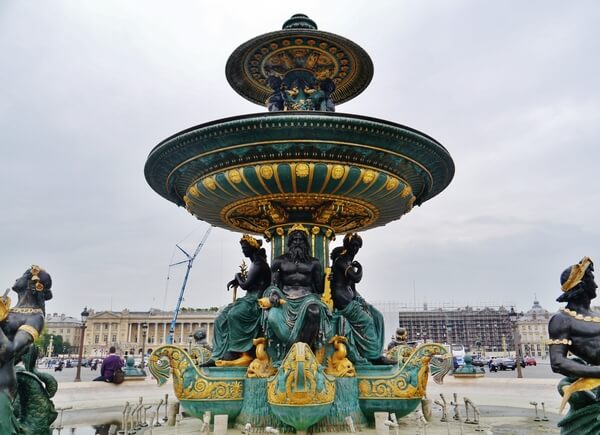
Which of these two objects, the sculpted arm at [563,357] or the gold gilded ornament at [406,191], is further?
the gold gilded ornament at [406,191]

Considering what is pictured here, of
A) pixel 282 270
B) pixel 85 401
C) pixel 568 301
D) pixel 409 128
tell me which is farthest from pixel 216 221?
pixel 568 301

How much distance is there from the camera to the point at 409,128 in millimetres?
7141

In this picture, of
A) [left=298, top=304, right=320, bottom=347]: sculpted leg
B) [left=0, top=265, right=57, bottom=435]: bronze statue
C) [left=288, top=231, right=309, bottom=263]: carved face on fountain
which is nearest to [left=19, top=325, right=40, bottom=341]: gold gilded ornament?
[left=0, top=265, right=57, bottom=435]: bronze statue

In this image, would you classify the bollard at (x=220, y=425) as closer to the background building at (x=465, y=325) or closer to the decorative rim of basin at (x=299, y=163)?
the decorative rim of basin at (x=299, y=163)

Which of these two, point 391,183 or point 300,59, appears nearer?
point 391,183

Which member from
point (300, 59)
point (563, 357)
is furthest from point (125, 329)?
point (563, 357)

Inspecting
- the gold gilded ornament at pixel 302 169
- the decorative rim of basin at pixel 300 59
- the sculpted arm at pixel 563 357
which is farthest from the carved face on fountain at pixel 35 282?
the decorative rim of basin at pixel 300 59

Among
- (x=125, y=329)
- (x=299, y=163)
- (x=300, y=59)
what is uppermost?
(x=300, y=59)

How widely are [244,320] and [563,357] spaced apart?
4.98m

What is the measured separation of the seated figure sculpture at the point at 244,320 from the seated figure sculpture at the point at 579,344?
4741 millimetres

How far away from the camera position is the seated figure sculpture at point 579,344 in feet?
12.7

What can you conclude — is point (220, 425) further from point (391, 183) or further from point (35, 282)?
point (391, 183)

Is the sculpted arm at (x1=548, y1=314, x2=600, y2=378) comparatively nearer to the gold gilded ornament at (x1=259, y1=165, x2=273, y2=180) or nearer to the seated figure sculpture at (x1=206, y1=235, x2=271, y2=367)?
the gold gilded ornament at (x1=259, y1=165, x2=273, y2=180)

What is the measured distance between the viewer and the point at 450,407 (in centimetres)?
991
